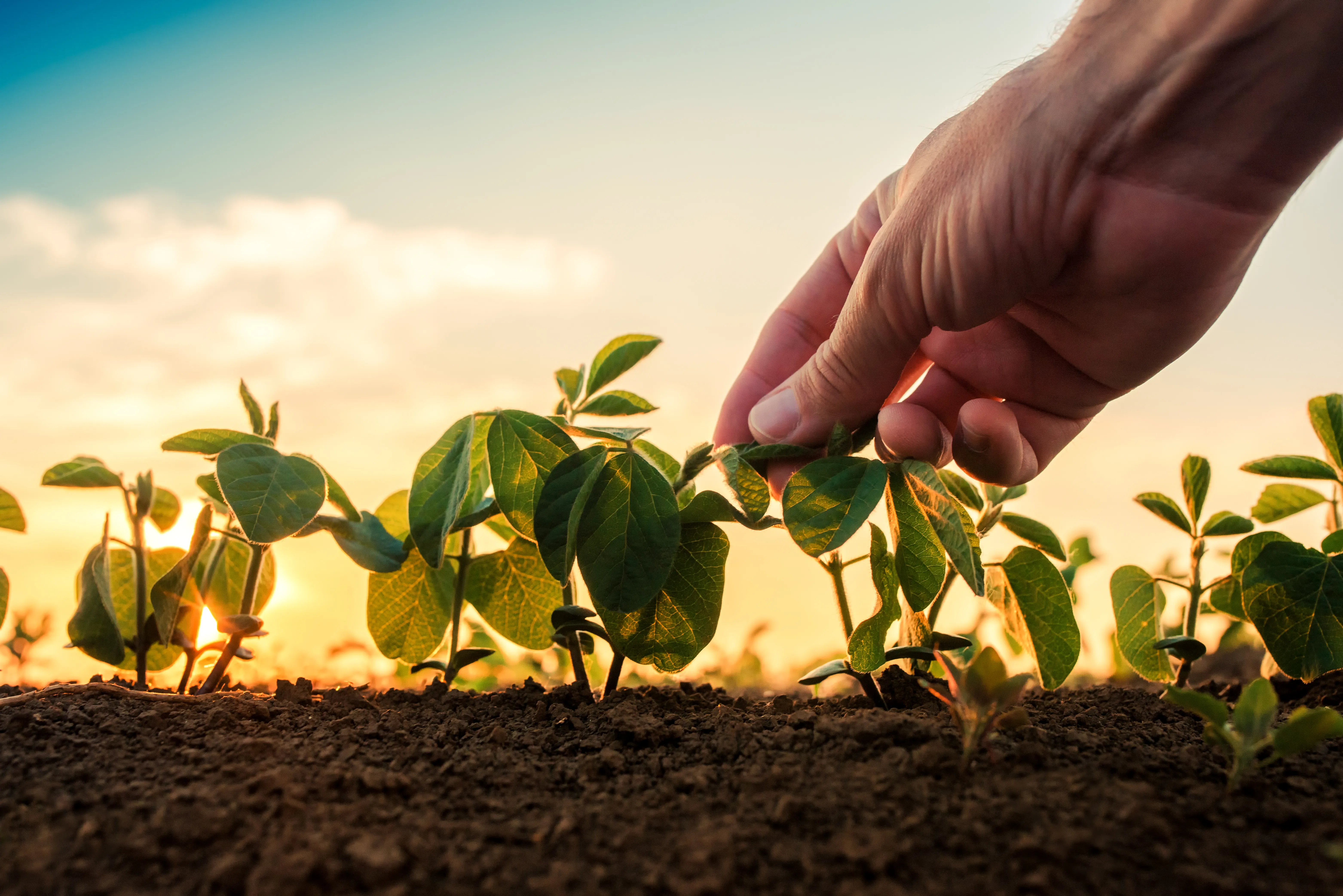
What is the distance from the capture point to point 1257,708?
117cm

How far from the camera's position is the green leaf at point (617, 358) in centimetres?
199

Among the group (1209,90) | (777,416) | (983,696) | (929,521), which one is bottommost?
(983,696)

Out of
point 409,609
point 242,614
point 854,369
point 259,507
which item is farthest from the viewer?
point 409,609

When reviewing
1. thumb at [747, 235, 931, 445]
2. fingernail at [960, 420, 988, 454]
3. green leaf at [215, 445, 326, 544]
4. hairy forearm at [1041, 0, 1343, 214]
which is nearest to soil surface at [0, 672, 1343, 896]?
green leaf at [215, 445, 326, 544]

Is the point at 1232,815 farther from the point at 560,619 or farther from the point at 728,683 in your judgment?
the point at 728,683

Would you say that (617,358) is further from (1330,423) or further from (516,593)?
(1330,423)

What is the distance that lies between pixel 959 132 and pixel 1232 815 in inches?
58.6

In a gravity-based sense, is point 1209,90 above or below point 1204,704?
above

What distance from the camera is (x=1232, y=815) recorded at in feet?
3.84

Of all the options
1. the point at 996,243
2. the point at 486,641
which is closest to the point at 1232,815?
the point at 996,243

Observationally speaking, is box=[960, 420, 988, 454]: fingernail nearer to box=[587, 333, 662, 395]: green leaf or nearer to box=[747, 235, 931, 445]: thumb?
box=[747, 235, 931, 445]: thumb

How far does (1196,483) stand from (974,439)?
59 centimetres

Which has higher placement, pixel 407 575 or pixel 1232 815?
pixel 407 575

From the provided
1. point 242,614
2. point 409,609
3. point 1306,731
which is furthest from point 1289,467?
point 242,614
